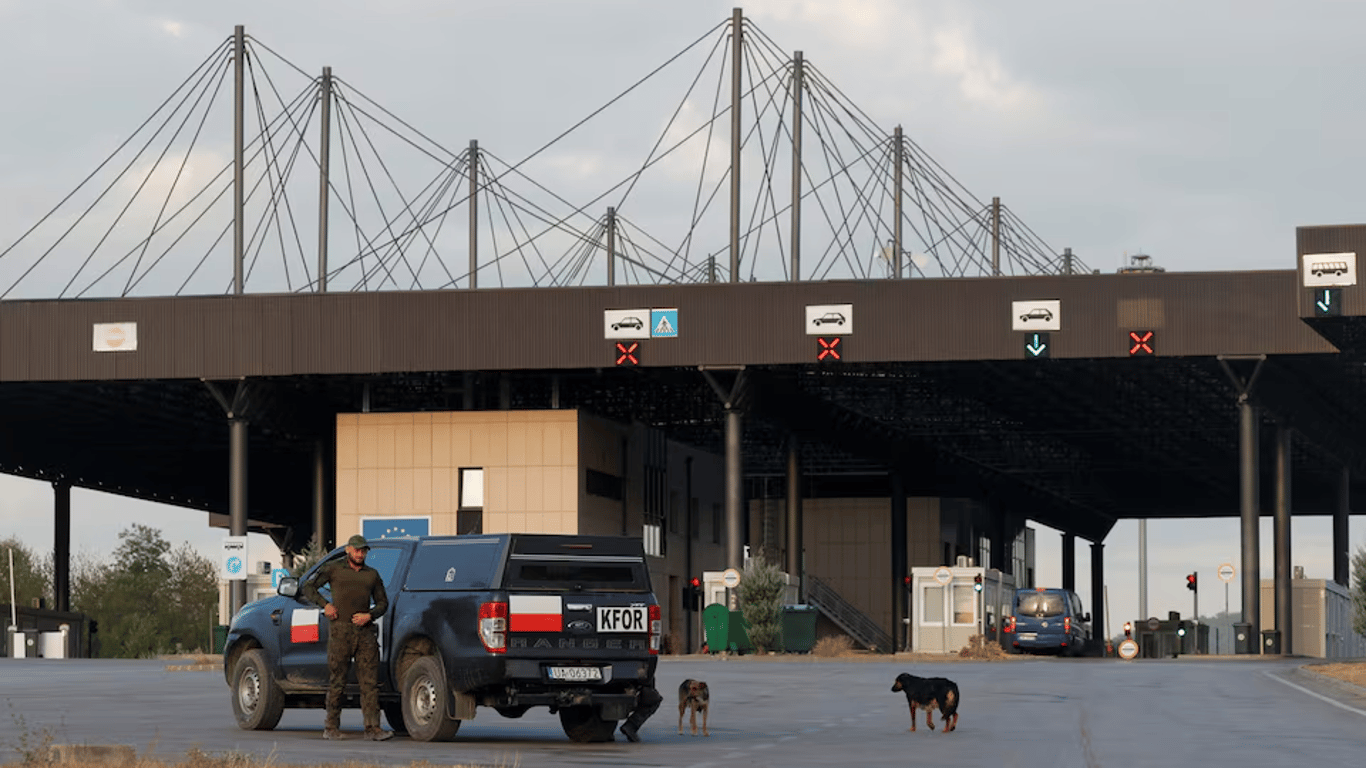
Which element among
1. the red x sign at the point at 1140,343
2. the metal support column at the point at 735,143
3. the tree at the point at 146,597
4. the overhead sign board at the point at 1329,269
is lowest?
the tree at the point at 146,597

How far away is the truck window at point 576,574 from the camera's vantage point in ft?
65.1

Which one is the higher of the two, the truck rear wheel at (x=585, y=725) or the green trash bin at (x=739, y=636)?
the truck rear wheel at (x=585, y=725)

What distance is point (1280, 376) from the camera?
69.1 meters

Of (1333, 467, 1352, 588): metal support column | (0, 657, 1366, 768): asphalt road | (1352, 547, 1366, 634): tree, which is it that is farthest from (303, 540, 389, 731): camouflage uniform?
(1333, 467, 1352, 588): metal support column

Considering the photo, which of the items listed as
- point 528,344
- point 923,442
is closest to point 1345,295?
point 528,344

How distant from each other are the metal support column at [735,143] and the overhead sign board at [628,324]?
2989mm

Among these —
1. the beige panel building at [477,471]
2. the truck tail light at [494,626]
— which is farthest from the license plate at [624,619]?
the beige panel building at [477,471]

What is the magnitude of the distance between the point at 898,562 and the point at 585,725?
7839 cm

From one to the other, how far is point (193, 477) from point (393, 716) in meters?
88.8

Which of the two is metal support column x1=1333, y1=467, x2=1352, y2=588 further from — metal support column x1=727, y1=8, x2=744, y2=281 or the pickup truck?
the pickup truck

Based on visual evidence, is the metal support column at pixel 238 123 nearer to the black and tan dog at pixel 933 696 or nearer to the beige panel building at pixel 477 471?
the beige panel building at pixel 477 471

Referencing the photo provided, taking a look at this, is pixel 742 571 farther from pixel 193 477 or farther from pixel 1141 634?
pixel 193 477

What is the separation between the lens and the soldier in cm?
1959

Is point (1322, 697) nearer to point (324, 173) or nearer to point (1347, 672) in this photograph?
point (1347, 672)
